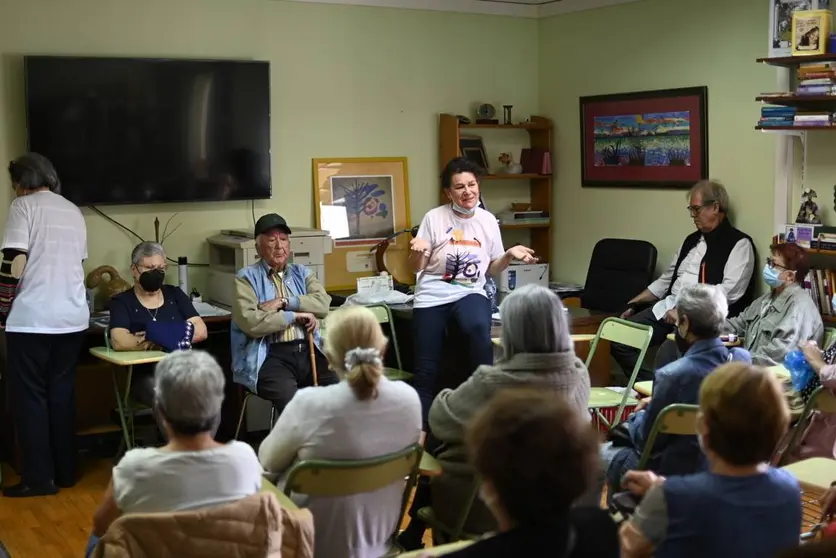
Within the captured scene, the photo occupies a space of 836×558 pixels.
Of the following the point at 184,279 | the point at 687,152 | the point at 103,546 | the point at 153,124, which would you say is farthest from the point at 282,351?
the point at 687,152

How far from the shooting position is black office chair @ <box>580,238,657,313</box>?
606 centimetres

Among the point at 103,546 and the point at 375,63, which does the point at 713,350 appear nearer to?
the point at 103,546

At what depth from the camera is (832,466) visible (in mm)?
2922

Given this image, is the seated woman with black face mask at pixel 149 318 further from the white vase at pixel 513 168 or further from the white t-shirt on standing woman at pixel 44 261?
the white vase at pixel 513 168

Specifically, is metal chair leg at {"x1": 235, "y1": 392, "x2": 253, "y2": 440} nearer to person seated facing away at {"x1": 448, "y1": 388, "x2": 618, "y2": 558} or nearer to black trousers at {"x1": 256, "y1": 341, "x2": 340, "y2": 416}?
black trousers at {"x1": 256, "y1": 341, "x2": 340, "y2": 416}

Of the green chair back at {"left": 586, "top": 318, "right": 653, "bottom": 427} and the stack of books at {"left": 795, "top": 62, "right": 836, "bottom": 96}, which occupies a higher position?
the stack of books at {"left": 795, "top": 62, "right": 836, "bottom": 96}

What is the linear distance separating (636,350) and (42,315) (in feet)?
10.5

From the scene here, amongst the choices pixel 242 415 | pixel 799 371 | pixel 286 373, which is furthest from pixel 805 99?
pixel 242 415

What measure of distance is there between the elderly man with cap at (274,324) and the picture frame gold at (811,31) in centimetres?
262

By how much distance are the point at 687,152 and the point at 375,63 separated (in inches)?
79.2

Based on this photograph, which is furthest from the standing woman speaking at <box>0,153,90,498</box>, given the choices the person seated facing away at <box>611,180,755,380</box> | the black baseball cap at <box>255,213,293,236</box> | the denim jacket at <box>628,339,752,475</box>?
the person seated facing away at <box>611,180,755,380</box>

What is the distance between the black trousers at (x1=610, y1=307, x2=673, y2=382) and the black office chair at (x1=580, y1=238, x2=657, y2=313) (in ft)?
1.05

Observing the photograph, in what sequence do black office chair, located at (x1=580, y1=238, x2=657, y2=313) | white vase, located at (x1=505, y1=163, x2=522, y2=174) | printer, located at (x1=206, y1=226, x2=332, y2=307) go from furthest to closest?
white vase, located at (x1=505, y1=163, x2=522, y2=174)
black office chair, located at (x1=580, y1=238, x2=657, y2=313)
printer, located at (x1=206, y1=226, x2=332, y2=307)

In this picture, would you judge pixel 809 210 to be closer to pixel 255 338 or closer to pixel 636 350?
pixel 636 350
